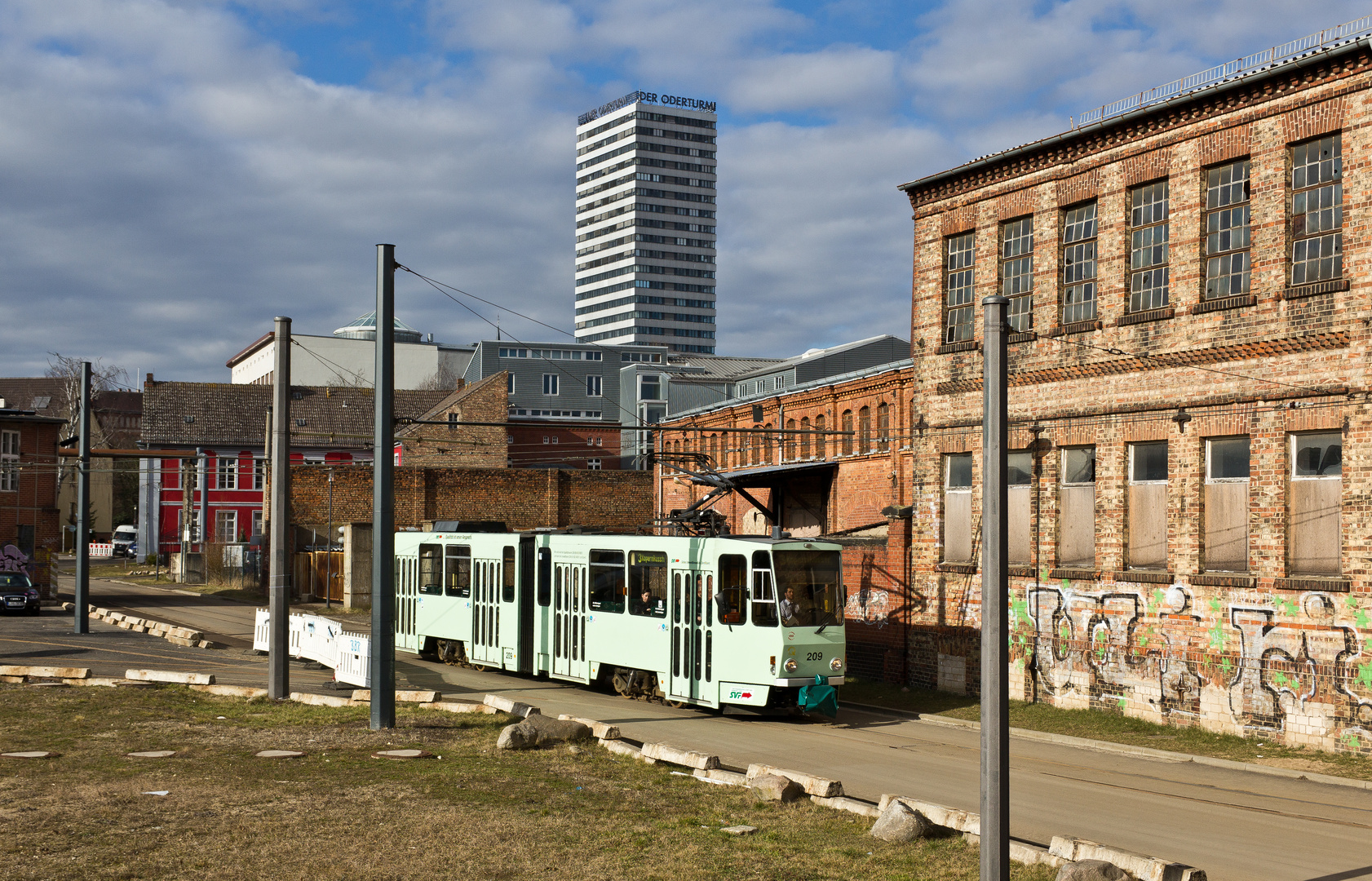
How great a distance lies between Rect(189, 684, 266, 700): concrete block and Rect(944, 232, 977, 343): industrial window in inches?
548

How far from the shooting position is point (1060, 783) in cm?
1480

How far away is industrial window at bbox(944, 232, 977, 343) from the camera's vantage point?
23938 mm

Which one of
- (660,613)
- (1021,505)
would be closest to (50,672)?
(660,613)

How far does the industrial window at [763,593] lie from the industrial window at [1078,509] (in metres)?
5.63

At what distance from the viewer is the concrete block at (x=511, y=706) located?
17589mm

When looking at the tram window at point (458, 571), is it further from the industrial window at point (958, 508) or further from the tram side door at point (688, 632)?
the industrial window at point (958, 508)

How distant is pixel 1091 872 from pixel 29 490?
1783 inches

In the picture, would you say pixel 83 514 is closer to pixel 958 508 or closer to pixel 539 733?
pixel 539 733

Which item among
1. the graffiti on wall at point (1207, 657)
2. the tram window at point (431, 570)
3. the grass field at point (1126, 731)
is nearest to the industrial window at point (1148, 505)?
the graffiti on wall at point (1207, 657)

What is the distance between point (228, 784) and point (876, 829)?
6.56m

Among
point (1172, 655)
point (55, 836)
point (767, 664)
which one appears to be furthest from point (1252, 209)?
point (55, 836)

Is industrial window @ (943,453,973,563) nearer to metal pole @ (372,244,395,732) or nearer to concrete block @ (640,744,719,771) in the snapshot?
concrete block @ (640,744,719,771)

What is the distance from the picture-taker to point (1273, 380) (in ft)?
59.2

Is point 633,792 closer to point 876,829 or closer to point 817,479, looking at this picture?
point 876,829
